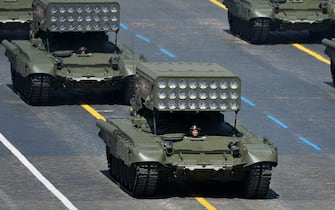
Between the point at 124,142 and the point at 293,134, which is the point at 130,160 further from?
the point at 293,134

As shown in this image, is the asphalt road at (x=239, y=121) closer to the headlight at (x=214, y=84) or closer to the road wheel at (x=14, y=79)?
the road wheel at (x=14, y=79)

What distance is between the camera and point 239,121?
4566 cm

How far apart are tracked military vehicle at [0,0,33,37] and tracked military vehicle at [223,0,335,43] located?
843cm

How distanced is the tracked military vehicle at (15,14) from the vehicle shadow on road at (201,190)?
18833 millimetres

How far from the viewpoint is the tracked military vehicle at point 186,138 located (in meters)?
35.7

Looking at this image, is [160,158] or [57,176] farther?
[57,176]

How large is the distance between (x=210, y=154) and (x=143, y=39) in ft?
73.7

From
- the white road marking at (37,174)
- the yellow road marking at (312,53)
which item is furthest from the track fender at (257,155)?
the yellow road marking at (312,53)

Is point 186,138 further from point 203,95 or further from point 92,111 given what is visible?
point 92,111

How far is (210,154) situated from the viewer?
36156 millimetres

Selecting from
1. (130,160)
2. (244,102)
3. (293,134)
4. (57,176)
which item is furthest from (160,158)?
(244,102)

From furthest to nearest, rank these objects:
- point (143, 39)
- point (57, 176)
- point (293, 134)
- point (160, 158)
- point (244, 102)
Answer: point (143, 39), point (244, 102), point (293, 134), point (57, 176), point (160, 158)

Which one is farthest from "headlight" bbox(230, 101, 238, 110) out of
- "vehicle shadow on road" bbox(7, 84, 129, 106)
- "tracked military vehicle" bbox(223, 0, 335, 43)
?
"tracked military vehicle" bbox(223, 0, 335, 43)

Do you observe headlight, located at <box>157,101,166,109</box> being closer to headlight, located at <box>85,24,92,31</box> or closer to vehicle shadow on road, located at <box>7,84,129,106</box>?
vehicle shadow on road, located at <box>7,84,129,106</box>
